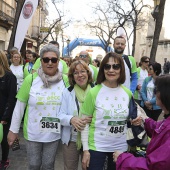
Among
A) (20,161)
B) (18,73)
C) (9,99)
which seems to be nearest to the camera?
(9,99)

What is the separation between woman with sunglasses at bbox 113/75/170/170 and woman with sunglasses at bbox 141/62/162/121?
3.13 m

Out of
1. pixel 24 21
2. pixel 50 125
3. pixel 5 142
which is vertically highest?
pixel 24 21

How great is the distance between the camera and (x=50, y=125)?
9.25 feet

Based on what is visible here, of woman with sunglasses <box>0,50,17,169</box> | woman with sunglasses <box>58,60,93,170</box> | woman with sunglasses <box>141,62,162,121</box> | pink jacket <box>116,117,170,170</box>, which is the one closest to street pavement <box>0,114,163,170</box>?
woman with sunglasses <box>0,50,17,169</box>

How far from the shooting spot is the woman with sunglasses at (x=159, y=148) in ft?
5.24

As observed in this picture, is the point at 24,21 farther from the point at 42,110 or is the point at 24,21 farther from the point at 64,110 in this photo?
the point at 64,110

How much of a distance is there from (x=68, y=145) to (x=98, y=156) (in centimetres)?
48

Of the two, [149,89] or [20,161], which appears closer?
[20,161]

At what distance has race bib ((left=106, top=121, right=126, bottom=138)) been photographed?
2.46 metres

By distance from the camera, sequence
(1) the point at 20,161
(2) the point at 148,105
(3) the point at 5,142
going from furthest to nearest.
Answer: (2) the point at 148,105 < (1) the point at 20,161 < (3) the point at 5,142

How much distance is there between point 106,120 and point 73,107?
1.57 ft

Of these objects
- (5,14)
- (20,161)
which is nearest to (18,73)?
(20,161)

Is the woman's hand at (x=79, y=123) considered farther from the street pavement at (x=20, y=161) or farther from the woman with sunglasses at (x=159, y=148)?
the street pavement at (x=20, y=161)

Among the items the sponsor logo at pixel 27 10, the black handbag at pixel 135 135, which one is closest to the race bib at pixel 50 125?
the black handbag at pixel 135 135
